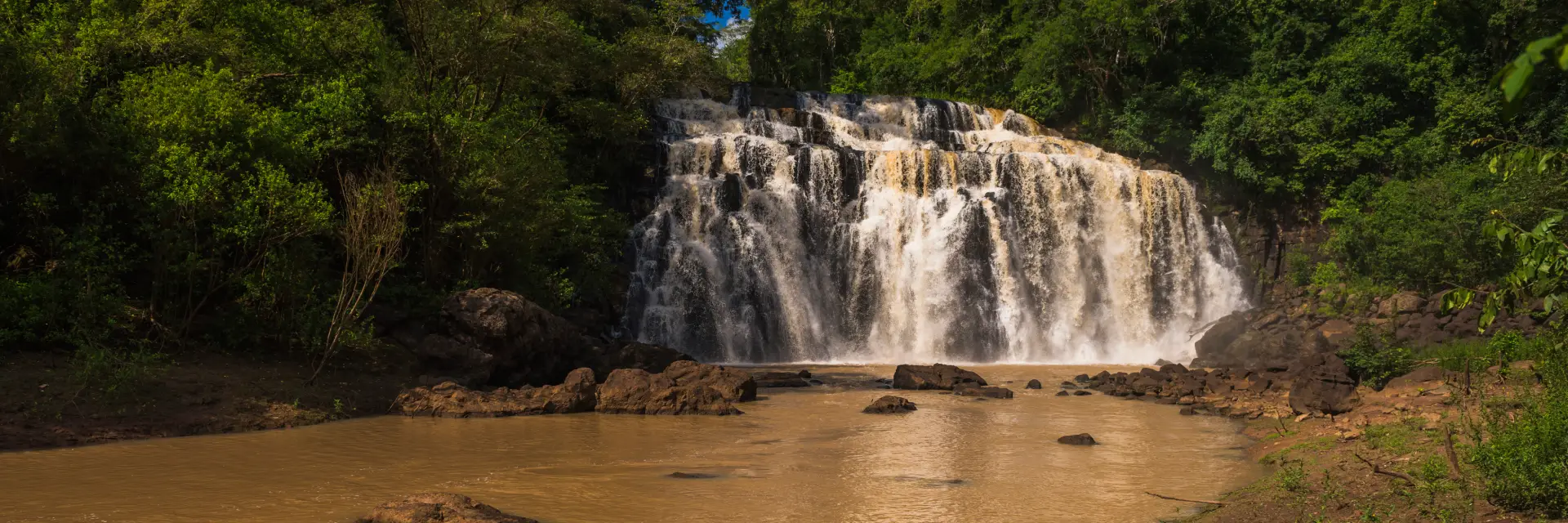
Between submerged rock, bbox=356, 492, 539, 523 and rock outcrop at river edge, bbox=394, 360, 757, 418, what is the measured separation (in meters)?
7.52

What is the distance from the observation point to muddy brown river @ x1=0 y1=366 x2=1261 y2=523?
9586mm

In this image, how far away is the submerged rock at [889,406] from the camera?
17.3 m

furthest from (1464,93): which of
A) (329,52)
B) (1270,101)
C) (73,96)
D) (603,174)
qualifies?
(73,96)

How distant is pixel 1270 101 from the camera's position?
35.8m

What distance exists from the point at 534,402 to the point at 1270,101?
2875 cm

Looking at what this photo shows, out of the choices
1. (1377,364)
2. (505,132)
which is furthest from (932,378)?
(505,132)

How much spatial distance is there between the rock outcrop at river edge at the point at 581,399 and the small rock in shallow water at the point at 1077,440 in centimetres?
540

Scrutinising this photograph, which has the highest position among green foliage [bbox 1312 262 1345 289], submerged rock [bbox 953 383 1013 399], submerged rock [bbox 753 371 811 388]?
green foliage [bbox 1312 262 1345 289]

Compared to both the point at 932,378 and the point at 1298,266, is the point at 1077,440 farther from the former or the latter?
the point at 1298,266

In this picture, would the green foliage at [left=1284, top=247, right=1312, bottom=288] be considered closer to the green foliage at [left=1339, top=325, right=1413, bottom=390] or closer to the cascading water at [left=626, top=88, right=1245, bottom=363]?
the cascading water at [left=626, top=88, right=1245, bottom=363]

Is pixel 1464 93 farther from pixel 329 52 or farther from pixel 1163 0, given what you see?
pixel 329 52

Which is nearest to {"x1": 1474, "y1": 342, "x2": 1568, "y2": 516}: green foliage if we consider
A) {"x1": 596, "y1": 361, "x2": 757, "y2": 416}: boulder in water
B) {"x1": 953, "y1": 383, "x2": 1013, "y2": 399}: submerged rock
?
{"x1": 596, "y1": 361, "x2": 757, "y2": 416}: boulder in water

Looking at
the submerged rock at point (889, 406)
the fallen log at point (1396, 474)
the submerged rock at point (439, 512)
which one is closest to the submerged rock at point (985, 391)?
the submerged rock at point (889, 406)

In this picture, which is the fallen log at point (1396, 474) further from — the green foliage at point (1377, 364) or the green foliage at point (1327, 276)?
the green foliage at point (1327, 276)
